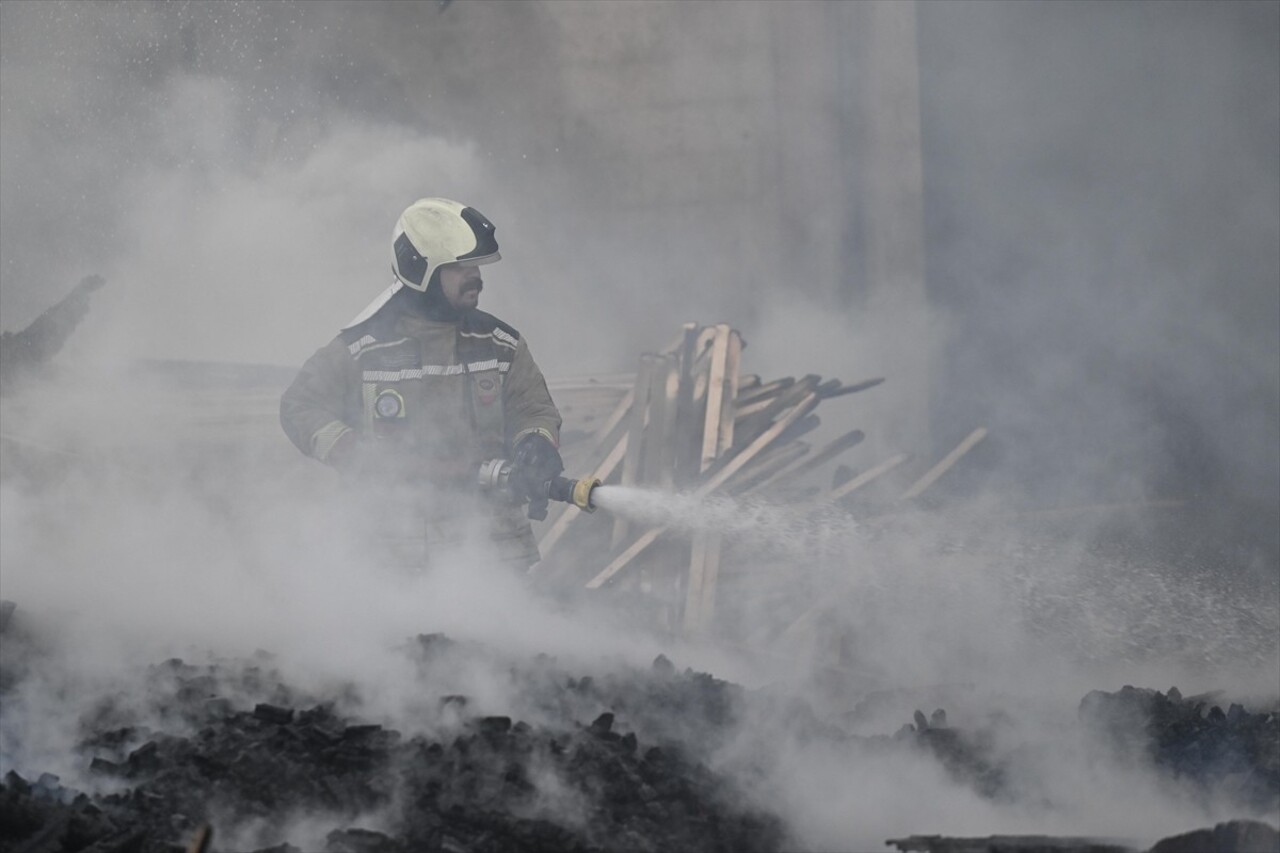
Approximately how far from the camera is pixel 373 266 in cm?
1127

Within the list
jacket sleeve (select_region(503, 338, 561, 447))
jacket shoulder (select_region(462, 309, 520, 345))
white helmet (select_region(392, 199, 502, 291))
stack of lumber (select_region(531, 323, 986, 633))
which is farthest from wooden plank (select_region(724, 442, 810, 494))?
white helmet (select_region(392, 199, 502, 291))

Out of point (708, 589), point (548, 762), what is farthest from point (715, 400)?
point (548, 762)

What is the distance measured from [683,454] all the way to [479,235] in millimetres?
3106

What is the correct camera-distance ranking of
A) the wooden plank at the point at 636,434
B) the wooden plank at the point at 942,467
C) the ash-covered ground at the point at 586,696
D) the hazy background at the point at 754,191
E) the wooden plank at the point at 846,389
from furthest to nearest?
the hazy background at the point at 754,191
the wooden plank at the point at 846,389
the wooden plank at the point at 942,467
the wooden plank at the point at 636,434
the ash-covered ground at the point at 586,696

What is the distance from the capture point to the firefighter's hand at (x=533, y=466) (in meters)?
6.20

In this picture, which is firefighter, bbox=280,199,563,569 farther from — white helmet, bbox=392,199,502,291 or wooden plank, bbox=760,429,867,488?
wooden plank, bbox=760,429,867,488

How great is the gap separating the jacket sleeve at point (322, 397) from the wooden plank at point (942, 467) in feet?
13.5

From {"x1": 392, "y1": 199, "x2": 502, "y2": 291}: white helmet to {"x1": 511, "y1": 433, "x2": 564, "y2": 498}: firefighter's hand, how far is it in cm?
89

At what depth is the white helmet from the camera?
634 centimetres

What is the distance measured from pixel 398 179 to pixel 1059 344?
5627 millimetres

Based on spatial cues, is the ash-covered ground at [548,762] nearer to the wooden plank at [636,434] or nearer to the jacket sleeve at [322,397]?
the jacket sleeve at [322,397]

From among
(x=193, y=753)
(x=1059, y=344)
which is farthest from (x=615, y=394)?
(x=193, y=753)

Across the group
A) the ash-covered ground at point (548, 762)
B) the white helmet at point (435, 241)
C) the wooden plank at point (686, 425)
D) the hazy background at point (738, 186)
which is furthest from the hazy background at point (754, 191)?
the ash-covered ground at point (548, 762)

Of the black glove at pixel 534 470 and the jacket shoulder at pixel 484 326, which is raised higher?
the jacket shoulder at pixel 484 326
